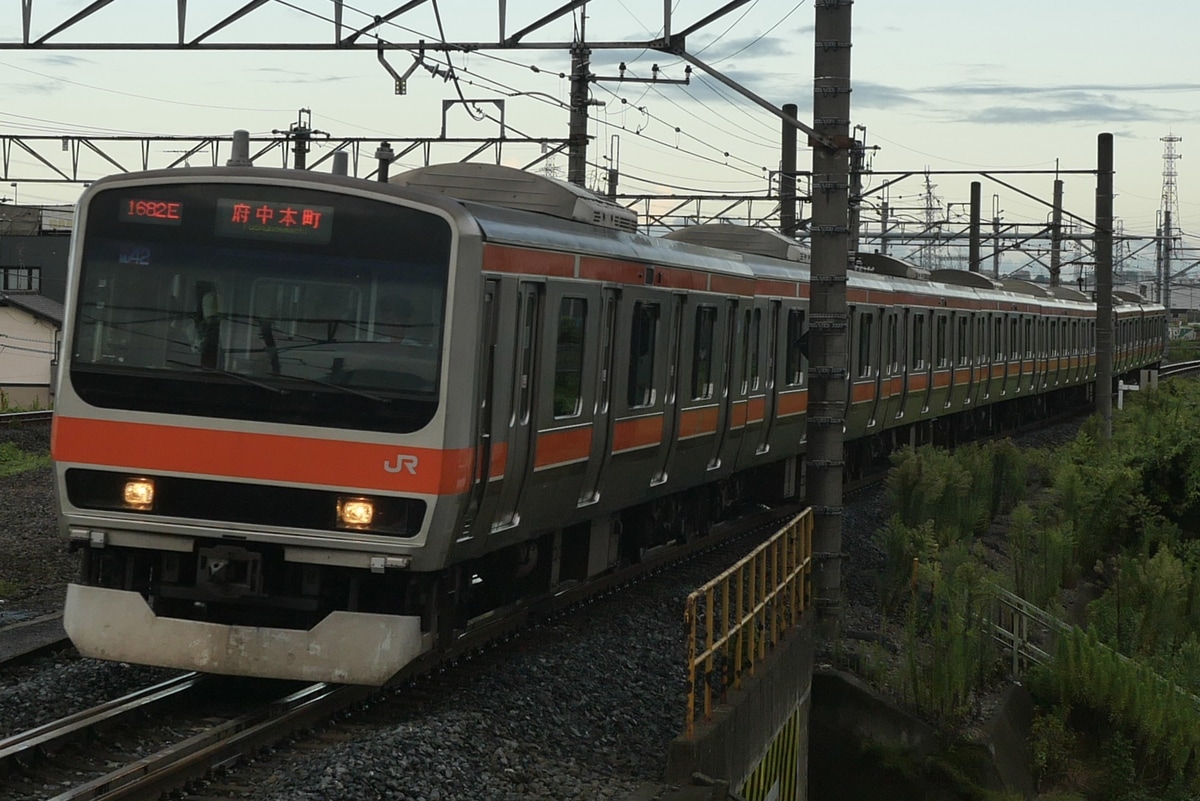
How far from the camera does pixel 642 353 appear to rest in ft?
38.1

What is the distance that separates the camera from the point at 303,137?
24.9 m

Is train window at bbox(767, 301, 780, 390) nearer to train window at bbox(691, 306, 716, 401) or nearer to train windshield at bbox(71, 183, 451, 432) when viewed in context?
train window at bbox(691, 306, 716, 401)

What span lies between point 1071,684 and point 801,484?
23.1ft

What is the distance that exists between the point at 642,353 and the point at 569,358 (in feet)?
5.10

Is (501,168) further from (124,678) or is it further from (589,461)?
(124,678)

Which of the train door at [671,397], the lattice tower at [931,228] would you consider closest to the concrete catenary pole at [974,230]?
the lattice tower at [931,228]

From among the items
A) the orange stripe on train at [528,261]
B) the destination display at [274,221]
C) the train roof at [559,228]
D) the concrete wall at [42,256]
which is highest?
the concrete wall at [42,256]

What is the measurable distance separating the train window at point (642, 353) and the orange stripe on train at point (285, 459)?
11.2ft

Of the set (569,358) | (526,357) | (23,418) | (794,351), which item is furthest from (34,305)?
(526,357)

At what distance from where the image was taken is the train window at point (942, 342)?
23875 millimetres

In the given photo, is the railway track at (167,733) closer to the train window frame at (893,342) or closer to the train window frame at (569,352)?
the train window frame at (569,352)

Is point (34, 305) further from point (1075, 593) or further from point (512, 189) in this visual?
point (512, 189)

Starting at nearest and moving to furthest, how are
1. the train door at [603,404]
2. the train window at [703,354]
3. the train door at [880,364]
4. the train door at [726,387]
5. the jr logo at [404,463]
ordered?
the jr logo at [404,463], the train door at [603,404], the train window at [703,354], the train door at [726,387], the train door at [880,364]

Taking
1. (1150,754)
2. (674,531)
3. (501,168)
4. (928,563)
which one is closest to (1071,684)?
(1150,754)
